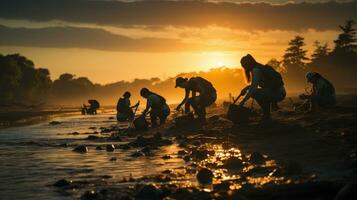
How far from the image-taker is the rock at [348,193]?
21.9 ft

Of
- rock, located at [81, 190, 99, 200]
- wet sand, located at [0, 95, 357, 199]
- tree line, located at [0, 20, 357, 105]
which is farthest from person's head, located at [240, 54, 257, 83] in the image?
tree line, located at [0, 20, 357, 105]

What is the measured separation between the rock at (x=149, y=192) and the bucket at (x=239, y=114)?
1025cm

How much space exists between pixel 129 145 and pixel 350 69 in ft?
249

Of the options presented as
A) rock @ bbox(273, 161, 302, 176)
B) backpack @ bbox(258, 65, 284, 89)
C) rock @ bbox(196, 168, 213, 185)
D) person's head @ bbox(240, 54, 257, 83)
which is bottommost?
rock @ bbox(196, 168, 213, 185)

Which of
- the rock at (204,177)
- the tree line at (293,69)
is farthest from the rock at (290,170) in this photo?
the tree line at (293,69)

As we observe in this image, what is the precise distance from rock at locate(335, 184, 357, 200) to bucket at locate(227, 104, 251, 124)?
11823 mm

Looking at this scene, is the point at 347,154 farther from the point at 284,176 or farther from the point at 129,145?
the point at 129,145

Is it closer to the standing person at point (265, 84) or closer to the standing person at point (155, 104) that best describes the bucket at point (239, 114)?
the standing person at point (265, 84)

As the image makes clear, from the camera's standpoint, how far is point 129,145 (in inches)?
679

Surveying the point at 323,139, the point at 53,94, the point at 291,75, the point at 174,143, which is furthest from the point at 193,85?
the point at 53,94

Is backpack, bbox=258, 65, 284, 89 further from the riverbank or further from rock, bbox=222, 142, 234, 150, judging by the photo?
the riverbank

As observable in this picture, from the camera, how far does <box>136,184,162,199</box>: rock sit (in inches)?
337

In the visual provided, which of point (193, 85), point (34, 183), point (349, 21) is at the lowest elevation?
point (34, 183)

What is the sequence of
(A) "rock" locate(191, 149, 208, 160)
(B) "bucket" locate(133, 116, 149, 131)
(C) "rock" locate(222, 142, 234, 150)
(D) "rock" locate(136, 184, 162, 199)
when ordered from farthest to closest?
1. (B) "bucket" locate(133, 116, 149, 131)
2. (C) "rock" locate(222, 142, 234, 150)
3. (A) "rock" locate(191, 149, 208, 160)
4. (D) "rock" locate(136, 184, 162, 199)
